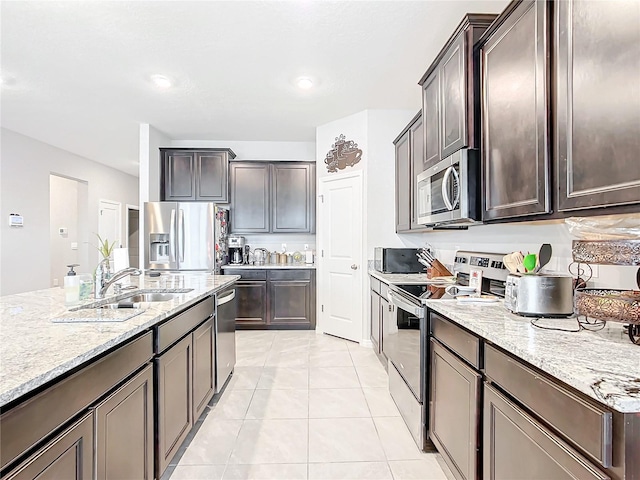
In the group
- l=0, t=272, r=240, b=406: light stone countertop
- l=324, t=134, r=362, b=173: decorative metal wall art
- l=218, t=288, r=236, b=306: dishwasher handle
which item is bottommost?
l=218, t=288, r=236, b=306: dishwasher handle

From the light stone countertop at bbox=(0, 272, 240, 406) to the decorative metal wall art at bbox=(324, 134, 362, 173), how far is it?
2701 mm

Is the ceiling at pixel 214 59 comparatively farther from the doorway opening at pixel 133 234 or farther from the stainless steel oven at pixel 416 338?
the doorway opening at pixel 133 234

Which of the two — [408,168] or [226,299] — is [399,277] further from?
[226,299]

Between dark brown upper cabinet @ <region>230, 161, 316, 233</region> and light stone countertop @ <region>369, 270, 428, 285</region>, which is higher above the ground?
dark brown upper cabinet @ <region>230, 161, 316, 233</region>

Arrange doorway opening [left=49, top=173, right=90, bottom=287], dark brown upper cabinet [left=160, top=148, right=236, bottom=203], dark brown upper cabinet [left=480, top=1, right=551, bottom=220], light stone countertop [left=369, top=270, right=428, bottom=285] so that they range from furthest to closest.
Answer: doorway opening [left=49, top=173, right=90, bottom=287] → dark brown upper cabinet [left=160, top=148, right=236, bottom=203] → light stone countertop [left=369, top=270, right=428, bottom=285] → dark brown upper cabinet [left=480, top=1, right=551, bottom=220]

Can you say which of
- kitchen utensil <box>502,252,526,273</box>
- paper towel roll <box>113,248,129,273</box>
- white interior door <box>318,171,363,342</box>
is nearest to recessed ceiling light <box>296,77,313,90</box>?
white interior door <box>318,171,363,342</box>

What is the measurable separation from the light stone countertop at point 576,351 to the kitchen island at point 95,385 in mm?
1316

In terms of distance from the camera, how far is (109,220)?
7172mm

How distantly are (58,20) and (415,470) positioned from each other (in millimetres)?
3549

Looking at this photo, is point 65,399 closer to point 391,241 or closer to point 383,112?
point 391,241

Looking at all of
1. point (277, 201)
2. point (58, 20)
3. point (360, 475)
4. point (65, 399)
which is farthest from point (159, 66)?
point (360, 475)

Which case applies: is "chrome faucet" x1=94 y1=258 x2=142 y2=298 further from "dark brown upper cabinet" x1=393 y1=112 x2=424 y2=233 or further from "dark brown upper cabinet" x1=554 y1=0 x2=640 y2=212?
"dark brown upper cabinet" x1=393 y1=112 x2=424 y2=233

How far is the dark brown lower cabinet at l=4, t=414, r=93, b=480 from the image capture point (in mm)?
845

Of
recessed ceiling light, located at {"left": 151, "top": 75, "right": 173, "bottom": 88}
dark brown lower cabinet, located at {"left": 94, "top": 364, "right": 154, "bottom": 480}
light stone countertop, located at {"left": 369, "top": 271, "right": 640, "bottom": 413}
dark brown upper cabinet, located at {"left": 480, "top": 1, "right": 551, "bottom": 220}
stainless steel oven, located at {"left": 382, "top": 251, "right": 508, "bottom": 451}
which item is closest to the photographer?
light stone countertop, located at {"left": 369, "top": 271, "right": 640, "bottom": 413}
